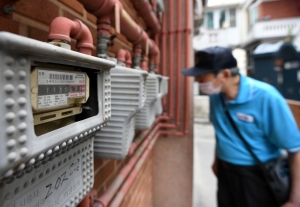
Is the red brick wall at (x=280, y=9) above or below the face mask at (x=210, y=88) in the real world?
above

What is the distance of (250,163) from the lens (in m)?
1.22

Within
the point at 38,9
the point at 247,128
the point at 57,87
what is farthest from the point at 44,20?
the point at 247,128

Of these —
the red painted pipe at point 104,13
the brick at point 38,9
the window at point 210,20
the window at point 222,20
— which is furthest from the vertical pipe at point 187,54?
the window at point 222,20

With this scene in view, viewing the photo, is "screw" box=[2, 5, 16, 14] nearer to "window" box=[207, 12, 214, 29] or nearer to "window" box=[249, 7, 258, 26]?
"window" box=[249, 7, 258, 26]

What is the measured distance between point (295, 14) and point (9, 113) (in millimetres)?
10012

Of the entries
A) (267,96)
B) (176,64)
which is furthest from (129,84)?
(176,64)

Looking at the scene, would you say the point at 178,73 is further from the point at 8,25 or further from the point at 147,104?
the point at 8,25

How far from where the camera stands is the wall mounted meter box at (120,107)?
0.60 meters

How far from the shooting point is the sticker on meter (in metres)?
0.29

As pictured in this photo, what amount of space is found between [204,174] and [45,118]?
3.08 meters

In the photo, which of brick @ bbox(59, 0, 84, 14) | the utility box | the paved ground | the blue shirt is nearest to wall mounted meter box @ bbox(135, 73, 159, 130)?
brick @ bbox(59, 0, 84, 14)

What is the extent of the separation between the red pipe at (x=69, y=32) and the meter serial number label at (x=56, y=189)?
29 centimetres

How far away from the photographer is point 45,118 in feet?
1.06

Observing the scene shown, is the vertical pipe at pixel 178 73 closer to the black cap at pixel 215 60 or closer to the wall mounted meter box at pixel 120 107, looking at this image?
the black cap at pixel 215 60
